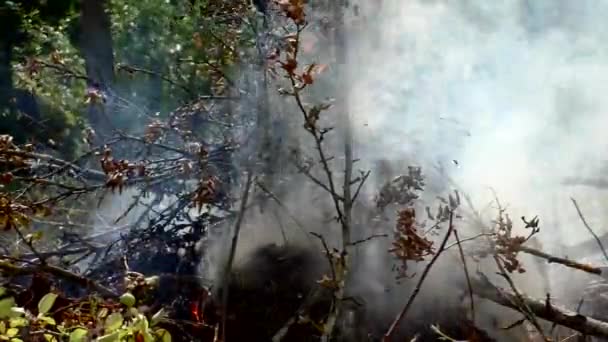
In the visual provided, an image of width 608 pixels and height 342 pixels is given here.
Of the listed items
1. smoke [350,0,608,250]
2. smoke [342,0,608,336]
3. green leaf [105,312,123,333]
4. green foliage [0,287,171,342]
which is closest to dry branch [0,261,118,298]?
green foliage [0,287,171,342]

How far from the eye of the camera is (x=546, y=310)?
272 cm

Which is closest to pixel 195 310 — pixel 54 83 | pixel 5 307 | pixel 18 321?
pixel 18 321

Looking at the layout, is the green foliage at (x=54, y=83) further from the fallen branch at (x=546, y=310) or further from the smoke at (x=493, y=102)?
the fallen branch at (x=546, y=310)

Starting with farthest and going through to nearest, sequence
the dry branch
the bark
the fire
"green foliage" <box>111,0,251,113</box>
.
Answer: the bark, "green foliage" <box>111,0,251,113</box>, the fire, the dry branch

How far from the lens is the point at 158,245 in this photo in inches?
124

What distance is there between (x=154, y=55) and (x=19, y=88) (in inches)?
56.3

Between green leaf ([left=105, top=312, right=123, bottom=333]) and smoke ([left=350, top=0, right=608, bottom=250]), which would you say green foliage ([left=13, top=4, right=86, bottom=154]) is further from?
green leaf ([left=105, top=312, right=123, bottom=333])

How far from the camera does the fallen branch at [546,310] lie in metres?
2.65

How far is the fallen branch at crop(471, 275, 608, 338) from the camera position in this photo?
2648 millimetres

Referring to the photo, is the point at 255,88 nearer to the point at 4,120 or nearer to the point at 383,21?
the point at 383,21

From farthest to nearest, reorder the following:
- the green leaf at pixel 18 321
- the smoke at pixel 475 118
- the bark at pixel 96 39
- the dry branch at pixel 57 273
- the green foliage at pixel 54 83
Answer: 1. the green foliage at pixel 54 83
2. the bark at pixel 96 39
3. the smoke at pixel 475 118
4. the dry branch at pixel 57 273
5. the green leaf at pixel 18 321

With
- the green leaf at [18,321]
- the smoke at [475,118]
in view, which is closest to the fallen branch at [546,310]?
the smoke at [475,118]

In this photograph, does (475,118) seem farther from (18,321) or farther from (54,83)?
(54,83)

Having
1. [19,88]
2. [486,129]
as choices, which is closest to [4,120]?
[19,88]
